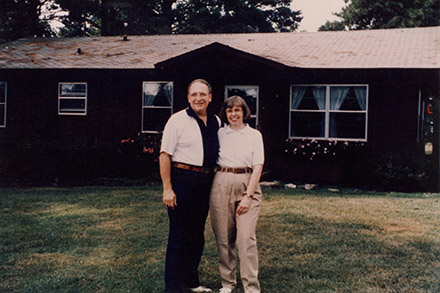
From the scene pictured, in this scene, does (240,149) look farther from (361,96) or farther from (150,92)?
(150,92)

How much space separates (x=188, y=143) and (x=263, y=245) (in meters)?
2.38

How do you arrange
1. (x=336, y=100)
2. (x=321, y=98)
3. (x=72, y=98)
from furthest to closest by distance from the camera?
(x=72, y=98) < (x=321, y=98) < (x=336, y=100)

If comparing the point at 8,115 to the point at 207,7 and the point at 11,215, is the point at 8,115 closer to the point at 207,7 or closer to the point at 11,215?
the point at 11,215

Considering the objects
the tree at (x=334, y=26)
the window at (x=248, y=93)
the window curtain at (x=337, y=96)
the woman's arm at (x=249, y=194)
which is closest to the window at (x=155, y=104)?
the window at (x=248, y=93)

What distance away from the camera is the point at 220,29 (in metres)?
30.5

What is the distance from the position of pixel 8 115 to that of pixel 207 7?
18.4m

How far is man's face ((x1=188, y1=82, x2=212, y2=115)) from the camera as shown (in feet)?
13.2

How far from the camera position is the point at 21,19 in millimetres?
29688

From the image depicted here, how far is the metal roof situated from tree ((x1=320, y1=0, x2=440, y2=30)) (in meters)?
11.6

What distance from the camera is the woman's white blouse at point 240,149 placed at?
402 centimetres

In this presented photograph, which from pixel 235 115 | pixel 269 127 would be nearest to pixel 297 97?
pixel 269 127

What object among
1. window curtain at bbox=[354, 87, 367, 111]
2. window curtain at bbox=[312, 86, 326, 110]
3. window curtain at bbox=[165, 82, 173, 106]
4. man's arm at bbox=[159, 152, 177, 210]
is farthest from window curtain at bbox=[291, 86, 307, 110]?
man's arm at bbox=[159, 152, 177, 210]

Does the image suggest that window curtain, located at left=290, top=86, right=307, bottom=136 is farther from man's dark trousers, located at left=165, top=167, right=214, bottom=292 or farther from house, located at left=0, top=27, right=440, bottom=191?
man's dark trousers, located at left=165, top=167, right=214, bottom=292

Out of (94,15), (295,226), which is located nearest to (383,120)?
(295,226)
